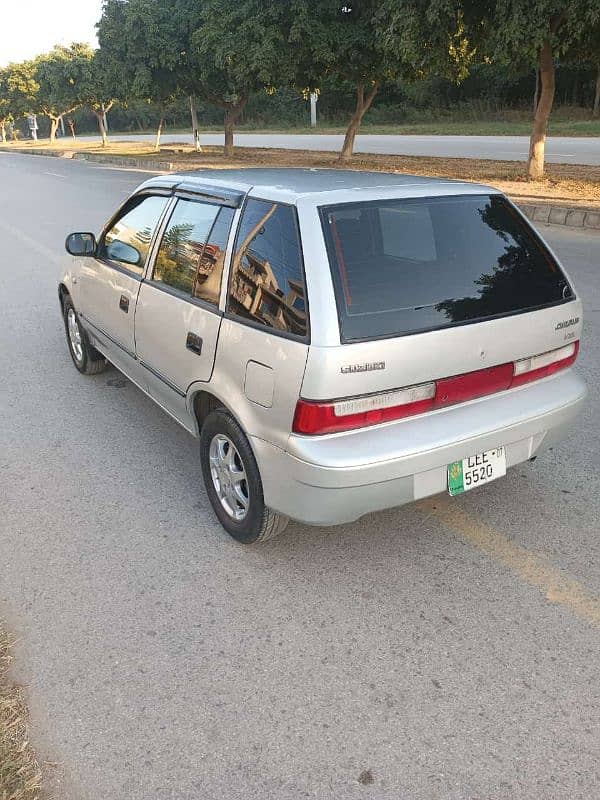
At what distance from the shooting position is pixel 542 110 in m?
15.1

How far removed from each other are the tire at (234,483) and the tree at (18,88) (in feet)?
226

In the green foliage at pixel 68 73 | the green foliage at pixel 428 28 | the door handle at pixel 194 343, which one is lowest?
the door handle at pixel 194 343

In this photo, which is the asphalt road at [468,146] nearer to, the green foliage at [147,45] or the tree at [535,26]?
the tree at [535,26]

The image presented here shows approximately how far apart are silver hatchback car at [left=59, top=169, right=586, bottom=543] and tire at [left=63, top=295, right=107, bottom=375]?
1962mm

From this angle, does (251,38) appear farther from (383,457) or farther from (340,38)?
(383,457)

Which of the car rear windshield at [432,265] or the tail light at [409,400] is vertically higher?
the car rear windshield at [432,265]

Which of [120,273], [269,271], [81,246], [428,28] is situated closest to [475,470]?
[269,271]

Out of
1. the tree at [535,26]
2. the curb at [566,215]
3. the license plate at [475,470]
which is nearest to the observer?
the license plate at [475,470]

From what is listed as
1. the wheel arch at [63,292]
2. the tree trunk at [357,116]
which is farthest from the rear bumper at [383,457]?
the tree trunk at [357,116]

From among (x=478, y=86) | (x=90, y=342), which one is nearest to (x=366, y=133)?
(x=478, y=86)

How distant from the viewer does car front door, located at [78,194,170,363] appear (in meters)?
3.96

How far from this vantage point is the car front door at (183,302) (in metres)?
3.18

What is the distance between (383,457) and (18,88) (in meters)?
72.7

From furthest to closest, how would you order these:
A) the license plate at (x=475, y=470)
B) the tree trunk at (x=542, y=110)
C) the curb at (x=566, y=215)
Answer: the tree trunk at (x=542, y=110)
the curb at (x=566, y=215)
the license plate at (x=475, y=470)
